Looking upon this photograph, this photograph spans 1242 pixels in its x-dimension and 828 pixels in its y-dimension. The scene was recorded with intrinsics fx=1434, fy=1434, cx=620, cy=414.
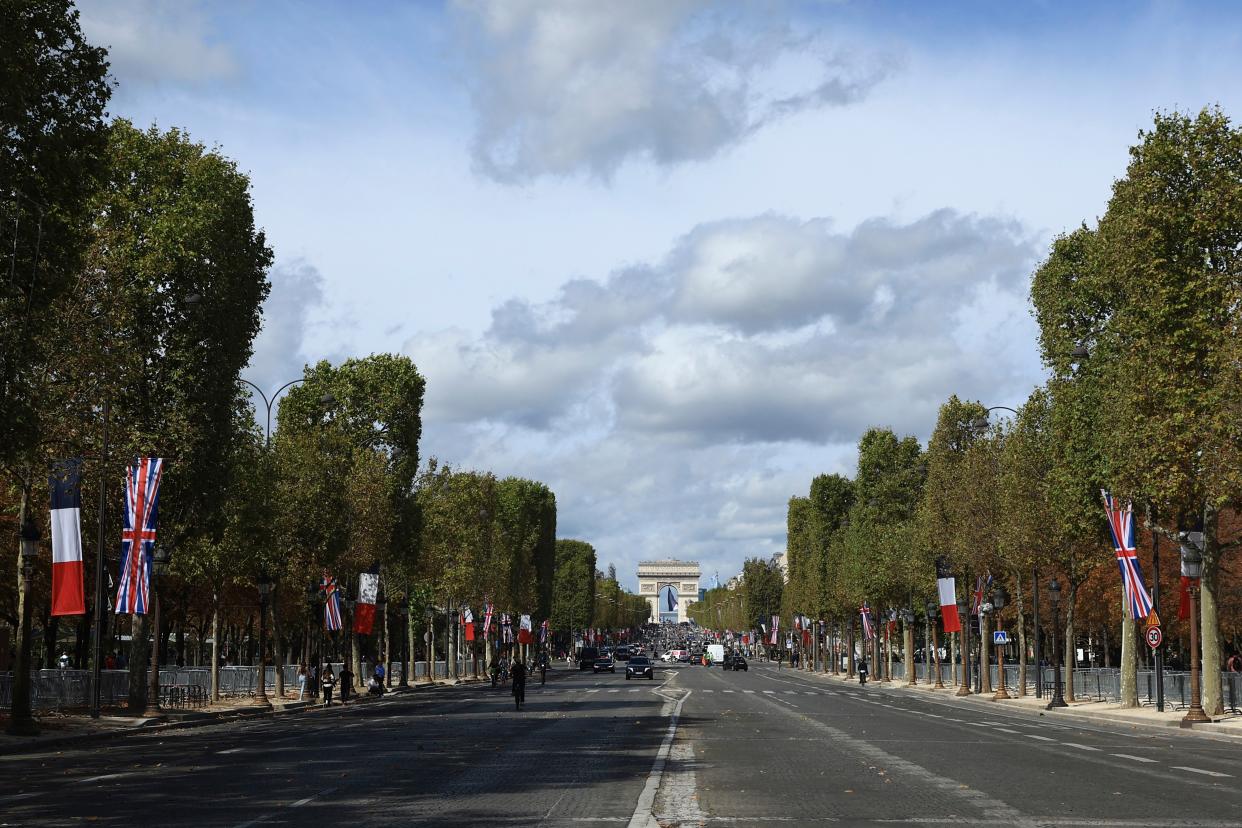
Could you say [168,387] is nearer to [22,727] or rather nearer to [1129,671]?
[22,727]

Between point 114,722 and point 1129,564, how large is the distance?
30.1m

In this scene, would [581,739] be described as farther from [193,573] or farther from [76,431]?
[193,573]

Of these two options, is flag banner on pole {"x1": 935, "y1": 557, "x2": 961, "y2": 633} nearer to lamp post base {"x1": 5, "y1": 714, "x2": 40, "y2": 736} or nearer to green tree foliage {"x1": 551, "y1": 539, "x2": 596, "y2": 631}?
lamp post base {"x1": 5, "y1": 714, "x2": 40, "y2": 736}

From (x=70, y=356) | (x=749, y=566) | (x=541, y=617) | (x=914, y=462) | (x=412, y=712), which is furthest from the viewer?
(x=749, y=566)

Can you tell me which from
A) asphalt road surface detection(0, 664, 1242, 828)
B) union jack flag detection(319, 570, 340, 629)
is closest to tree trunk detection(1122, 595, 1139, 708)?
asphalt road surface detection(0, 664, 1242, 828)

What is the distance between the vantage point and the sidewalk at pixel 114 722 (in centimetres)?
3278

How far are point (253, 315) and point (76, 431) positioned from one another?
10916 millimetres

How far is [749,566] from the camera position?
199875 millimetres

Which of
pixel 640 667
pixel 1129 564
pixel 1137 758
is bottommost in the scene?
pixel 640 667

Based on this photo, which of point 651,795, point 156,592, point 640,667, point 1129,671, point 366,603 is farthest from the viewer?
point 640,667

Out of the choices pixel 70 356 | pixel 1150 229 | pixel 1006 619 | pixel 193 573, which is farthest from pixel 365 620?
pixel 1006 619

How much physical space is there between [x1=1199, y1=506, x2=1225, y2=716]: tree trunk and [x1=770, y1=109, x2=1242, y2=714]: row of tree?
6 centimetres

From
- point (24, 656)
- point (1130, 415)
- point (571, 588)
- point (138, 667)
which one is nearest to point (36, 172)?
point (24, 656)

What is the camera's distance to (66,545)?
34.3 m
